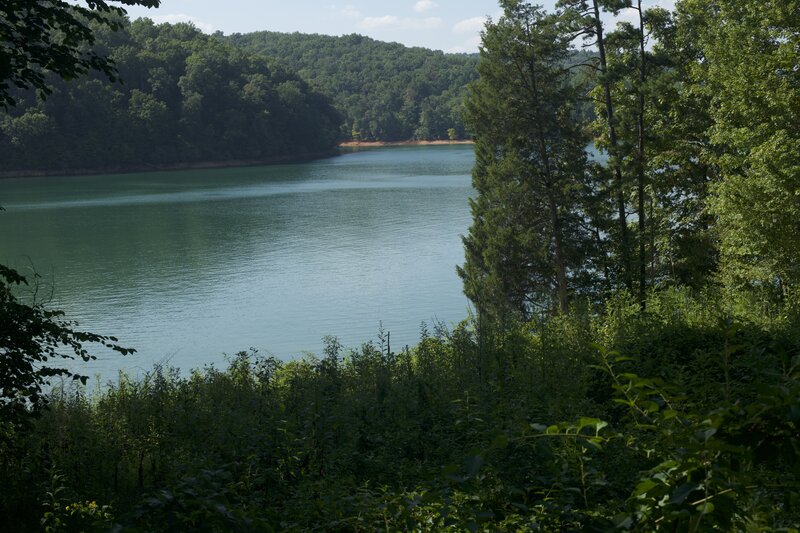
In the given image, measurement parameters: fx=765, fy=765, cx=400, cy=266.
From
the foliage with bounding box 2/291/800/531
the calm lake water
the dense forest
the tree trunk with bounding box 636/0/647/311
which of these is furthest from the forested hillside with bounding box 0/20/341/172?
the foliage with bounding box 2/291/800/531

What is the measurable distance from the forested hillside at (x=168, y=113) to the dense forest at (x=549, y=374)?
65.1m

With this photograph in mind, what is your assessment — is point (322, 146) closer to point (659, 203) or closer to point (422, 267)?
point (422, 267)

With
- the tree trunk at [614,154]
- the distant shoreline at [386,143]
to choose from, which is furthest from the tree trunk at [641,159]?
the distant shoreline at [386,143]

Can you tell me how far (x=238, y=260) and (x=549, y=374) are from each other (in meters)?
30.1

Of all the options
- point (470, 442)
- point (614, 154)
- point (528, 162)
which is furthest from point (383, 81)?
point (470, 442)

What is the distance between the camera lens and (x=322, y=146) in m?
112

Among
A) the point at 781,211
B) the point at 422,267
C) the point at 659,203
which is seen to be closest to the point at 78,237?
the point at 422,267

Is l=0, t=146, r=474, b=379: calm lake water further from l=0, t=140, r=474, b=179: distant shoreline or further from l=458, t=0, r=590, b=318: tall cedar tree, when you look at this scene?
l=0, t=140, r=474, b=179: distant shoreline

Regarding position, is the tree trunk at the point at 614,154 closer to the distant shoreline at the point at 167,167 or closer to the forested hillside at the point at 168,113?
the forested hillside at the point at 168,113

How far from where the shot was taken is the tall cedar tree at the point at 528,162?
23516 mm

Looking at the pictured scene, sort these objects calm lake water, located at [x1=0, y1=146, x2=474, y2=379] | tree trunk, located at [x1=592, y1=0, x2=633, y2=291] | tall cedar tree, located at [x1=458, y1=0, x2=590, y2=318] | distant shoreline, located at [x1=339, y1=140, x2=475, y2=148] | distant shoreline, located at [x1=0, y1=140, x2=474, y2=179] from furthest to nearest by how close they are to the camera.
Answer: distant shoreline, located at [x1=339, y1=140, x2=475, y2=148] → distant shoreline, located at [x1=0, y1=140, x2=474, y2=179] → calm lake water, located at [x1=0, y1=146, x2=474, y2=379] → tall cedar tree, located at [x1=458, y1=0, x2=590, y2=318] → tree trunk, located at [x1=592, y1=0, x2=633, y2=291]

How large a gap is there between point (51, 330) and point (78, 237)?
1546 inches

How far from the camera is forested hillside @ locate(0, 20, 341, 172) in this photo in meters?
83.2

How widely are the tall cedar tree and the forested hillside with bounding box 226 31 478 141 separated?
105 m
